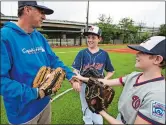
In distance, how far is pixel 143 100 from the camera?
83.2 inches

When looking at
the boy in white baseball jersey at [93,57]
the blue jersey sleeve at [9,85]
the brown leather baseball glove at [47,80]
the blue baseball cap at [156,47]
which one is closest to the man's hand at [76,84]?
the brown leather baseball glove at [47,80]

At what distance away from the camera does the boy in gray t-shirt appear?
1993 mm

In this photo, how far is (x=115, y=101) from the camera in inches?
254

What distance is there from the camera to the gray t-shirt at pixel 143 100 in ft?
6.51

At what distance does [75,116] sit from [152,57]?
→ 3416mm

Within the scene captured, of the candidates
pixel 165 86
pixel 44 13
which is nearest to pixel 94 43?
pixel 44 13

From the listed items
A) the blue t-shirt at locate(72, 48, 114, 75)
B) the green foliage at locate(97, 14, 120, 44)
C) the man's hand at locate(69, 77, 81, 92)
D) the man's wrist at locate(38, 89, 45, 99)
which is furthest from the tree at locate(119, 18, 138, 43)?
the man's wrist at locate(38, 89, 45, 99)

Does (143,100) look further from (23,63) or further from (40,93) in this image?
(23,63)

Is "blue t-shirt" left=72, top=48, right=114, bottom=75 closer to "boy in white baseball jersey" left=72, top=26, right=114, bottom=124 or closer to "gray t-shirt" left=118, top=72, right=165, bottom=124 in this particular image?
"boy in white baseball jersey" left=72, top=26, right=114, bottom=124

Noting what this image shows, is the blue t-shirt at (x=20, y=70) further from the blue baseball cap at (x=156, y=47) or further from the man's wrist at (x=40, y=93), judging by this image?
the blue baseball cap at (x=156, y=47)

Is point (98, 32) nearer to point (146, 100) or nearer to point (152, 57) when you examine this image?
point (152, 57)

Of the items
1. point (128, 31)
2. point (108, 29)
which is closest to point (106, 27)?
point (108, 29)

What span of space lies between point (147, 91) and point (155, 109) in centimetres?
19

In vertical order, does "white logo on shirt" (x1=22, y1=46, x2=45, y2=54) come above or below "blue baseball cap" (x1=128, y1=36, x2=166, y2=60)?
below
